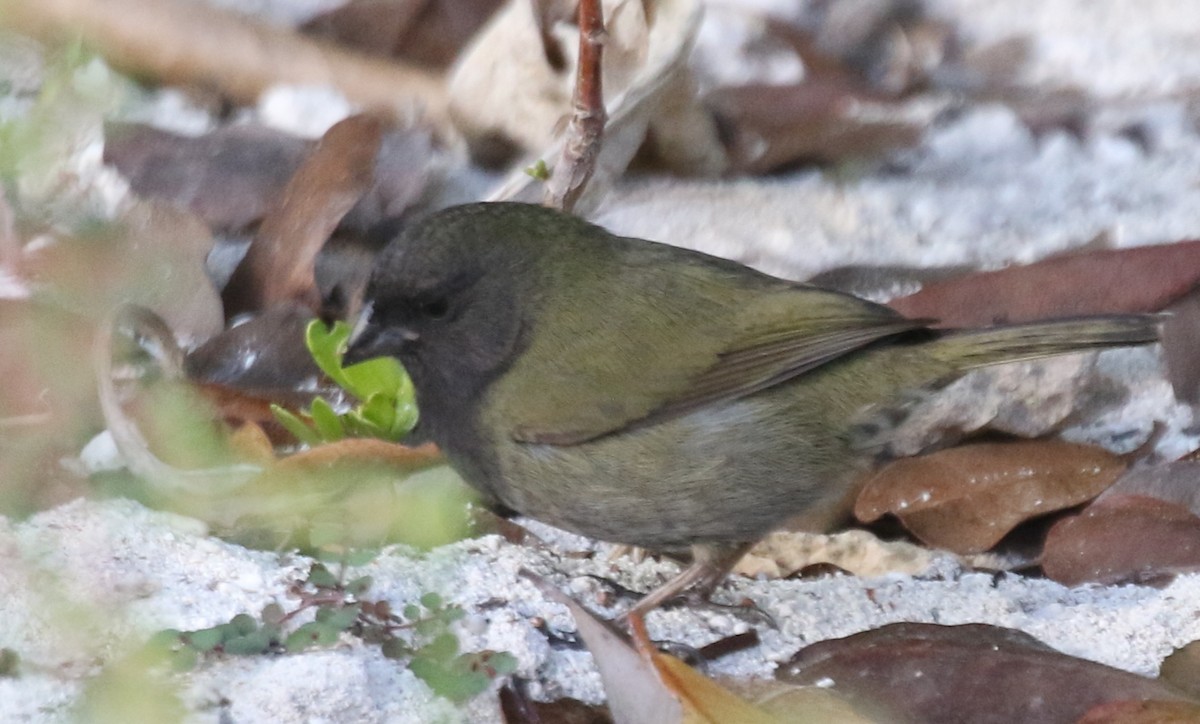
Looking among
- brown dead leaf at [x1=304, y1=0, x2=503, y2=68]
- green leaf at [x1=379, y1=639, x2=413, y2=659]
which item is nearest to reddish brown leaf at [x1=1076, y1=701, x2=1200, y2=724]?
green leaf at [x1=379, y1=639, x2=413, y2=659]

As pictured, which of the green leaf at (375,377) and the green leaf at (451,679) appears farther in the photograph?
the green leaf at (375,377)

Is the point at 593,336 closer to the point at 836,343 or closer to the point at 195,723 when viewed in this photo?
the point at 836,343

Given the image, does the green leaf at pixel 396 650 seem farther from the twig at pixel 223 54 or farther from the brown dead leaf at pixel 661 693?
the twig at pixel 223 54

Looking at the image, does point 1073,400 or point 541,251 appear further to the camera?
point 1073,400

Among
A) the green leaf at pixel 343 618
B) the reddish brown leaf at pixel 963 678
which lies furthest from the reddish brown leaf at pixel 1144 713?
the green leaf at pixel 343 618

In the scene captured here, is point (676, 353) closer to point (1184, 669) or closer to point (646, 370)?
point (646, 370)

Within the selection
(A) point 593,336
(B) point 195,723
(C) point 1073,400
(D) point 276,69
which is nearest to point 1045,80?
(C) point 1073,400

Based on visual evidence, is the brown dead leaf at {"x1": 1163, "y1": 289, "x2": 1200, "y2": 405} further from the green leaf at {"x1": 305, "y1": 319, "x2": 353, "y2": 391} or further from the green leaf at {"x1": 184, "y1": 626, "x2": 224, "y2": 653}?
the green leaf at {"x1": 184, "y1": 626, "x2": 224, "y2": 653}
